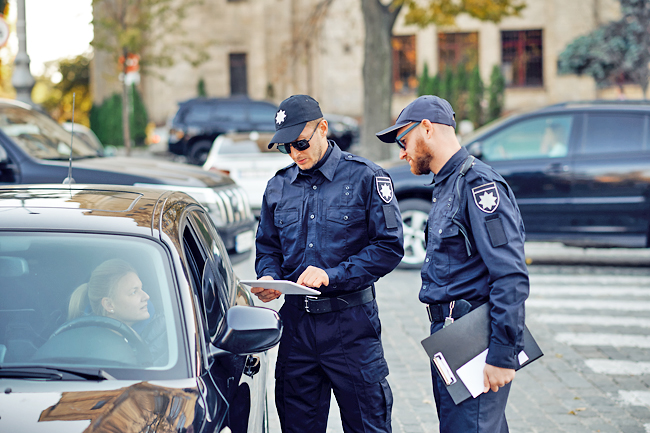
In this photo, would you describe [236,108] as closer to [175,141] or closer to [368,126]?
[175,141]

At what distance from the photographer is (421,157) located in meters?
3.05

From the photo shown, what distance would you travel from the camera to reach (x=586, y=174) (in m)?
8.69

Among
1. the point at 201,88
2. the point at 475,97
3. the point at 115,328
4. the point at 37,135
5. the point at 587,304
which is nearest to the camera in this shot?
the point at 115,328

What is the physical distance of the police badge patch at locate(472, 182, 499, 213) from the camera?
109 inches

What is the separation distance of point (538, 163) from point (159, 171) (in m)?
4.36

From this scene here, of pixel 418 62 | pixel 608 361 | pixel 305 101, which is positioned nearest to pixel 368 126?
pixel 608 361

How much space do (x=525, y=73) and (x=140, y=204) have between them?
99.0 ft

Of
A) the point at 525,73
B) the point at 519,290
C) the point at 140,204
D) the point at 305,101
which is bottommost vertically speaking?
the point at 519,290

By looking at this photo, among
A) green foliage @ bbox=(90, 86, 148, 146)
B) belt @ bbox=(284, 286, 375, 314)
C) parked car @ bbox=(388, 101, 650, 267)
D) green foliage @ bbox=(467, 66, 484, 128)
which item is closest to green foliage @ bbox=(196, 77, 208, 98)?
green foliage @ bbox=(90, 86, 148, 146)

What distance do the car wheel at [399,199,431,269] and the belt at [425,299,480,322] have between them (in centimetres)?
591

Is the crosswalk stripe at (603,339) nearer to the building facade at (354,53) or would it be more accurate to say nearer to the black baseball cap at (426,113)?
the black baseball cap at (426,113)

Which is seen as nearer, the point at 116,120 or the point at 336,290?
the point at 336,290

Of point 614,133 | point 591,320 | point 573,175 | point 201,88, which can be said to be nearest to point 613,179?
point 573,175

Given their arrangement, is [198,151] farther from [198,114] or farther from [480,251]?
[480,251]
